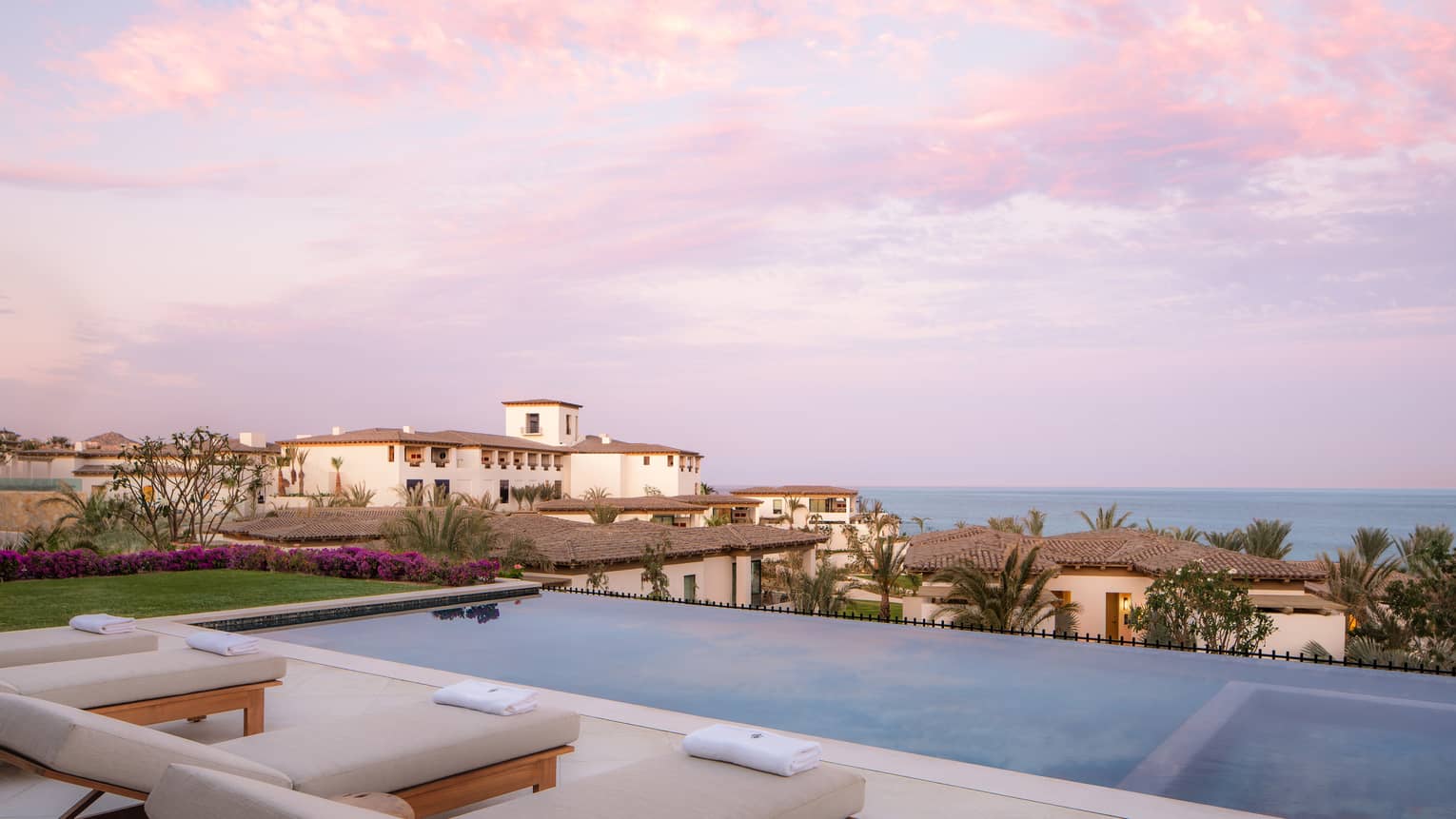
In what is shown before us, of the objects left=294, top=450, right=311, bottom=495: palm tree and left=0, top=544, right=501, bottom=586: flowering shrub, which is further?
left=294, top=450, right=311, bottom=495: palm tree

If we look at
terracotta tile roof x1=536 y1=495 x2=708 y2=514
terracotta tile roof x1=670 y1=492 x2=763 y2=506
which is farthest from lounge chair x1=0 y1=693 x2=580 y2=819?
terracotta tile roof x1=670 y1=492 x2=763 y2=506

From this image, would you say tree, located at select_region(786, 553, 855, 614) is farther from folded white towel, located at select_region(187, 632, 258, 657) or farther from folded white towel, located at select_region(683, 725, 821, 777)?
folded white towel, located at select_region(683, 725, 821, 777)

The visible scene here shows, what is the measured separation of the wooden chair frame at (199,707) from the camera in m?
5.91

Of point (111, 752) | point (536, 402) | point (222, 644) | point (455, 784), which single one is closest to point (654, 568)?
point (222, 644)

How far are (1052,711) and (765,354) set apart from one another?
1647 inches

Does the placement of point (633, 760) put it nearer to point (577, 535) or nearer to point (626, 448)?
point (577, 535)

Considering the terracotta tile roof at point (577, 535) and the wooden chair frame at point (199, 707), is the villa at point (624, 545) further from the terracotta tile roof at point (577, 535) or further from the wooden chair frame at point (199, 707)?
the wooden chair frame at point (199, 707)

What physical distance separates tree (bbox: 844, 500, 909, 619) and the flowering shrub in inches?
317

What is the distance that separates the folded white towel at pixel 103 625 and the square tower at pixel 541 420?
2548 inches

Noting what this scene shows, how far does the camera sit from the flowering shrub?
14.5 metres

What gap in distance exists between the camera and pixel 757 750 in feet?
14.4

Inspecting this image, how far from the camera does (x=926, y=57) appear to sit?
21.3 meters

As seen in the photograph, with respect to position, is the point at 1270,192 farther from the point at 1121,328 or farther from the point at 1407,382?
the point at 1407,382

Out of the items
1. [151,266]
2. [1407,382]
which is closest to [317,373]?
[151,266]
